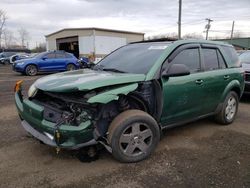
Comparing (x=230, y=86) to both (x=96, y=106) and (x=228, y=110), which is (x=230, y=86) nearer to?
(x=228, y=110)

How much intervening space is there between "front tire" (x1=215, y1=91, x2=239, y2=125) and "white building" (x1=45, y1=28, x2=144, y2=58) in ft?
75.1

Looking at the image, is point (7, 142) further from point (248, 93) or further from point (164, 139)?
point (248, 93)

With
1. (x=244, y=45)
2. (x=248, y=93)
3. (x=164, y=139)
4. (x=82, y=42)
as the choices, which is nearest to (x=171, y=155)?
(x=164, y=139)

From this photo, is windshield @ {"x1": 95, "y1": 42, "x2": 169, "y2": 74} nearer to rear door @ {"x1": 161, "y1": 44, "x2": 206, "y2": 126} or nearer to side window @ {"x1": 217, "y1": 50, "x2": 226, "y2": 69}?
rear door @ {"x1": 161, "y1": 44, "x2": 206, "y2": 126}

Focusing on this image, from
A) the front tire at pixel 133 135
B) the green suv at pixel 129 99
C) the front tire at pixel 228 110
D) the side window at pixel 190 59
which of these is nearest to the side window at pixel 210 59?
the green suv at pixel 129 99

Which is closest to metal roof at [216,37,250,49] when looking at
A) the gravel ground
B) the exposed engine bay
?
the gravel ground

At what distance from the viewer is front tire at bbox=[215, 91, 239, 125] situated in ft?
16.9

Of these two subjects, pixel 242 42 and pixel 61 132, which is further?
pixel 242 42

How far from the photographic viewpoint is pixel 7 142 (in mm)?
4312

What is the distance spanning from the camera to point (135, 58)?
432 centimetres

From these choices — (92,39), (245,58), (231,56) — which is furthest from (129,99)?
(92,39)

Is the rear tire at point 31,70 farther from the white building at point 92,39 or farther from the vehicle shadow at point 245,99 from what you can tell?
the white building at point 92,39

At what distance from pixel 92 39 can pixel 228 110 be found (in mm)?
23512

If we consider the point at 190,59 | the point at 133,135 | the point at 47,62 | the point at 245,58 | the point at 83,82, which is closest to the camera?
the point at 83,82
